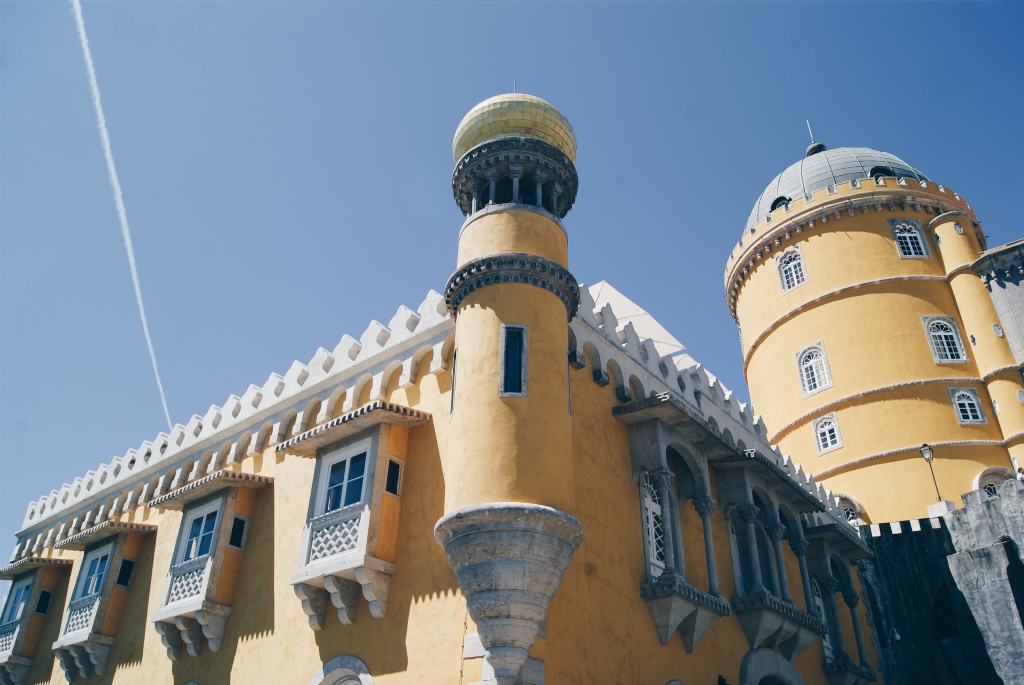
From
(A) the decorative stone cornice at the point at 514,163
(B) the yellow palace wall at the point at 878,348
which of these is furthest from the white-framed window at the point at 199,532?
(B) the yellow palace wall at the point at 878,348

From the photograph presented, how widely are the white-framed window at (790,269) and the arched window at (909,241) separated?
308 centimetres

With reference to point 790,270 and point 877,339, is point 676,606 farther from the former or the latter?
point 790,270

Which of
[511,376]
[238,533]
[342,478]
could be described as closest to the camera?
[511,376]

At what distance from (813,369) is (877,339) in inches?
A: 89.3

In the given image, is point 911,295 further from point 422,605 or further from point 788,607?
point 422,605

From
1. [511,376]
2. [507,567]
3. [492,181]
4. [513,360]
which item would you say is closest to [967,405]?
[492,181]

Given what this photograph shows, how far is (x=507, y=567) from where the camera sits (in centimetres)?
1047

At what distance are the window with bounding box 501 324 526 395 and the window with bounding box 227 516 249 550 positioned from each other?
711cm

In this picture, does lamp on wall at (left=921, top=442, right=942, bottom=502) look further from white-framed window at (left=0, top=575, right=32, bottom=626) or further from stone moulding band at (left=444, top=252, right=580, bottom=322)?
white-framed window at (left=0, top=575, right=32, bottom=626)

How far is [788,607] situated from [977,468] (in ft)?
37.0

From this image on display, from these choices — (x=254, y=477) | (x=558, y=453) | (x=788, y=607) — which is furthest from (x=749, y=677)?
(x=254, y=477)

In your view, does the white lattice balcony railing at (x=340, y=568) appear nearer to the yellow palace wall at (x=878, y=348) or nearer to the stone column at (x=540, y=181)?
the stone column at (x=540, y=181)

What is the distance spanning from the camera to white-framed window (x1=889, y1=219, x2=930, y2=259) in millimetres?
26609

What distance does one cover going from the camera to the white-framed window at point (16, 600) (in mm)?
20000
